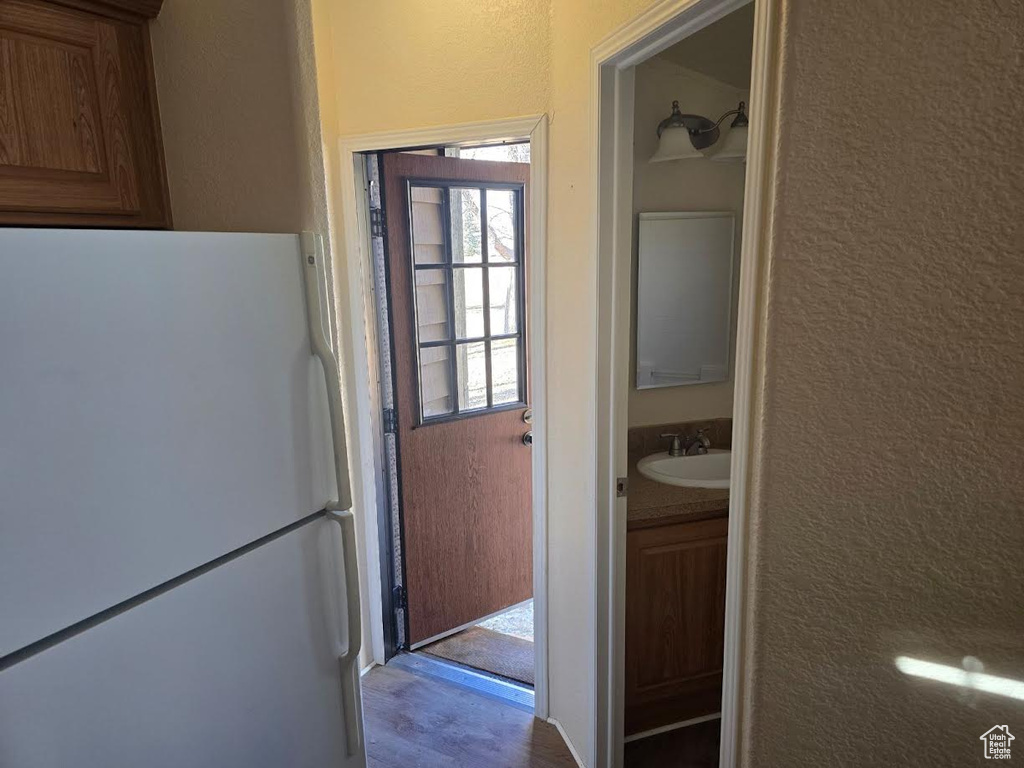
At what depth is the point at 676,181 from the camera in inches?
90.9

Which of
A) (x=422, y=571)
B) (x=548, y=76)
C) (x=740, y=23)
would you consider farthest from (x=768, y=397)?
(x=422, y=571)

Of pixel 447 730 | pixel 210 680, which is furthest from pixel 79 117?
pixel 447 730

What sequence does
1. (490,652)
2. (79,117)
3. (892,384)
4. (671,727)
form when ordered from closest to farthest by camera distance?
(892,384) < (79,117) < (671,727) < (490,652)

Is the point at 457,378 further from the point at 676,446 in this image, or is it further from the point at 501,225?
the point at 676,446

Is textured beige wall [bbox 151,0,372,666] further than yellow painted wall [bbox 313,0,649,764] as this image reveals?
No

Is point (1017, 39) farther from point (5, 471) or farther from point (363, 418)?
point (363, 418)

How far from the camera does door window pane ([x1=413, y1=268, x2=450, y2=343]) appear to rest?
8.24ft

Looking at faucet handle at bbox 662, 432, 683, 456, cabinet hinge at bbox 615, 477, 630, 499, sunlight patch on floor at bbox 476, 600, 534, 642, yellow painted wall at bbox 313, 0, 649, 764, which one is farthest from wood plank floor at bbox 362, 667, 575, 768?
faucet handle at bbox 662, 432, 683, 456

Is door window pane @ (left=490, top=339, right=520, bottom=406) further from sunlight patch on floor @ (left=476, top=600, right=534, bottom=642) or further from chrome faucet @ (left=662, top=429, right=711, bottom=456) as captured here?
sunlight patch on floor @ (left=476, top=600, right=534, bottom=642)

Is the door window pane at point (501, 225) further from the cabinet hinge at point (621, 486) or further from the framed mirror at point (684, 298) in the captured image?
the cabinet hinge at point (621, 486)

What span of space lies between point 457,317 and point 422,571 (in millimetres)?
1096

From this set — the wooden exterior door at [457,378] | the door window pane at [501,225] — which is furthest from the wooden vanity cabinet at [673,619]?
the door window pane at [501,225]

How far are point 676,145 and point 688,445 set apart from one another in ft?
3.61

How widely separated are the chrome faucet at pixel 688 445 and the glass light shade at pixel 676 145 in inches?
40.0
